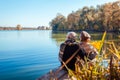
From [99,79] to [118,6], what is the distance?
72.0 metres

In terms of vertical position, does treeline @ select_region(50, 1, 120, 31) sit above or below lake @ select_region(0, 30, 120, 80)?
above

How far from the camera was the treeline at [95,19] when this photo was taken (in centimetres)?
6909

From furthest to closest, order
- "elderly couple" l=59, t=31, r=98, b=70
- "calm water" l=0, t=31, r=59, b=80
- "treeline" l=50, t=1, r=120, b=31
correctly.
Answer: "treeline" l=50, t=1, r=120, b=31 < "calm water" l=0, t=31, r=59, b=80 < "elderly couple" l=59, t=31, r=98, b=70

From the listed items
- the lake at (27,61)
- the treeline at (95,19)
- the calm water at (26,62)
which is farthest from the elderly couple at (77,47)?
the treeline at (95,19)

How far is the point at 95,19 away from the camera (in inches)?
3356

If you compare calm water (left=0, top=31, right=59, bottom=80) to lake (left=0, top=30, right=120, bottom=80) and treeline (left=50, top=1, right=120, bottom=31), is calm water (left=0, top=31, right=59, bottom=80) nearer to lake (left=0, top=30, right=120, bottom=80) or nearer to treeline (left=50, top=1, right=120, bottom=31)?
lake (left=0, top=30, right=120, bottom=80)

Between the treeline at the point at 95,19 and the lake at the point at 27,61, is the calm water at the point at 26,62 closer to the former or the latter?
the lake at the point at 27,61

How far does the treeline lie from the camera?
6909cm

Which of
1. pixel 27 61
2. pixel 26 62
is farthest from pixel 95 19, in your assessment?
pixel 26 62

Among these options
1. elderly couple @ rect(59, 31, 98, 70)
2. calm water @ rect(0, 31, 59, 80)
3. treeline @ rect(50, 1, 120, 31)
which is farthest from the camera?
treeline @ rect(50, 1, 120, 31)

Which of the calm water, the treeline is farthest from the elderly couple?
the treeline

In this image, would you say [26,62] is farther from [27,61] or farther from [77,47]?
[77,47]

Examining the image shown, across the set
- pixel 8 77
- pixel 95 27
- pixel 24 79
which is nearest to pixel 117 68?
pixel 24 79

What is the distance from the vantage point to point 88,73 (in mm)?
1478
